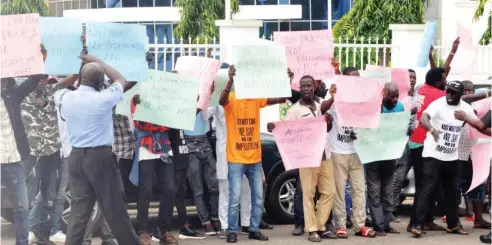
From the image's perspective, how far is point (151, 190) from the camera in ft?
37.1

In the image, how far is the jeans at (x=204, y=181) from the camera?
12.0 metres

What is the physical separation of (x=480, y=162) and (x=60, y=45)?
4.75 meters

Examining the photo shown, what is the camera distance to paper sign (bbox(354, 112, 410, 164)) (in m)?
12.1

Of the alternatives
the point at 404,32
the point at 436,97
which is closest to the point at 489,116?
the point at 436,97

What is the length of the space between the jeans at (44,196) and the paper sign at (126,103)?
2.54 feet

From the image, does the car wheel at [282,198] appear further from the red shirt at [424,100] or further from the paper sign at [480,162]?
the paper sign at [480,162]

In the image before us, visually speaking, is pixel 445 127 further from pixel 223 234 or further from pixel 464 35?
pixel 223 234

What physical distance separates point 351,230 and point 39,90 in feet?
13.1

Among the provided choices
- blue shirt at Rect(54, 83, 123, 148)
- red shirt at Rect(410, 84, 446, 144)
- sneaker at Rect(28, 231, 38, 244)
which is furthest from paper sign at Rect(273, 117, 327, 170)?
blue shirt at Rect(54, 83, 123, 148)

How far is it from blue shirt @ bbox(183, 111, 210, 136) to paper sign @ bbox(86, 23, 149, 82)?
3.88 ft

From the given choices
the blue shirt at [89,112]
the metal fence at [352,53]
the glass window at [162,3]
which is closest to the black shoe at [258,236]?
the blue shirt at [89,112]

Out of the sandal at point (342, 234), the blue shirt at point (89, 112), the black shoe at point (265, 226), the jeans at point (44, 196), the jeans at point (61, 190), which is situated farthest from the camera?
the black shoe at point (265, 226)

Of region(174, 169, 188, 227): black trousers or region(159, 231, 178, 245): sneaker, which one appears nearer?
region(159, 231, 178, 245): sneaker

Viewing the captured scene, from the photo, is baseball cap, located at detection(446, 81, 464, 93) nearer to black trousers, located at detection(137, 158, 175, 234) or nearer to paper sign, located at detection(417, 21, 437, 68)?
paper sign, located at detection(417, 21, 437, 68)
